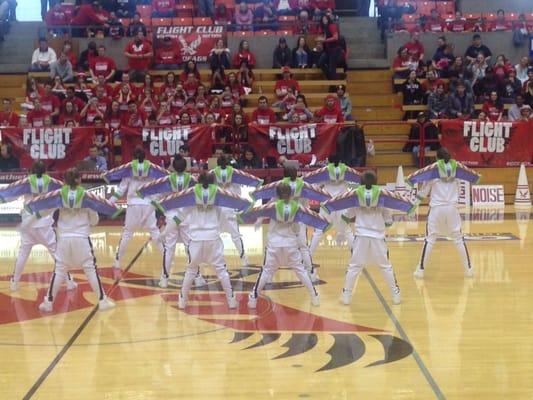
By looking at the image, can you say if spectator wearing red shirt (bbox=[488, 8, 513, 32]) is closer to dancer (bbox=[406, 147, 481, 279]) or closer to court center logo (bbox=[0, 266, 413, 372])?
dancer (bbox=[406, 147, 481, 279])

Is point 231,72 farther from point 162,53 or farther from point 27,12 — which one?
point 27,12

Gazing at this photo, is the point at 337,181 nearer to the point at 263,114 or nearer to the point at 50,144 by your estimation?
the point at 263,114

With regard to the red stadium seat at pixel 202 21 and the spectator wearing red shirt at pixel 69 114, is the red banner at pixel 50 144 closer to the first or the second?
the spectator wearing red shirt at pixel 69 114

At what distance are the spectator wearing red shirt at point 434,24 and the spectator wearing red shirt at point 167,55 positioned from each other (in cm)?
790

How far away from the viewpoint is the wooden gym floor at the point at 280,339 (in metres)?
9.79

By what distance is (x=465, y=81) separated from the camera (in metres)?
25.6

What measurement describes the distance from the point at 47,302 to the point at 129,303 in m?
1.20

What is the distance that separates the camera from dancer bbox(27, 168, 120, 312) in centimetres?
1291

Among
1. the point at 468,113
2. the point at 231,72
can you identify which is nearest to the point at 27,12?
the point at 231,72

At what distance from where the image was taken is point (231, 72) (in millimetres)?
27094

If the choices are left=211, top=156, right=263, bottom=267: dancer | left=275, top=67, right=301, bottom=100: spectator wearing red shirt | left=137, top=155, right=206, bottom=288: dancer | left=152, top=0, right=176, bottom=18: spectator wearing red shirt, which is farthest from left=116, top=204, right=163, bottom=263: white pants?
left=152, top=0, right=176, bottom=18: spectator wearing red shirt

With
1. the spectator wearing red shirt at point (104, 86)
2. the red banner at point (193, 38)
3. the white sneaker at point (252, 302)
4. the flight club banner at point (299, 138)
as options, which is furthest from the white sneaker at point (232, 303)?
the red banner at point (193, 38)

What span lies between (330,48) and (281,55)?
4.81 ft

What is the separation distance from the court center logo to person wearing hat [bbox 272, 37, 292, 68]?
12.7 m
